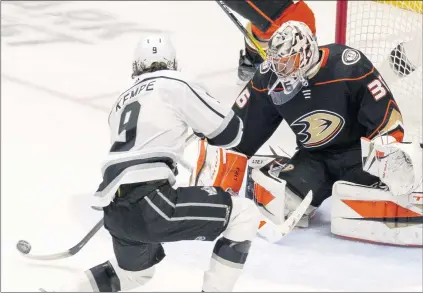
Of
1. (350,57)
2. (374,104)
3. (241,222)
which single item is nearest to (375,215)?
(374,104)

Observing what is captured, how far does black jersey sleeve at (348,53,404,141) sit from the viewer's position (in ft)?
9.91

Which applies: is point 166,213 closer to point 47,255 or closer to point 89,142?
point 47,255

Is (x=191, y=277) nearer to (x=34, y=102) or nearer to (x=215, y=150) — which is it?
(x=215, y=150)

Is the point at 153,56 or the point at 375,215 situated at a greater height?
the point at 153,56

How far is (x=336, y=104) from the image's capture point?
308 cm

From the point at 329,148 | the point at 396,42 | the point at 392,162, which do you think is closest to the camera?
the point at 392,162

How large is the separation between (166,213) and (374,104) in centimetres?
91

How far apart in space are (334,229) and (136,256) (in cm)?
80

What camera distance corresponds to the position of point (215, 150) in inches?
129

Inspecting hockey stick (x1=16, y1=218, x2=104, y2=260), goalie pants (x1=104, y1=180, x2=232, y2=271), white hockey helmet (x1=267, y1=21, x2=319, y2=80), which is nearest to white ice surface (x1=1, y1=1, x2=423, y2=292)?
hockey stick (x1=16, y1=218, x2=104, y2=260)

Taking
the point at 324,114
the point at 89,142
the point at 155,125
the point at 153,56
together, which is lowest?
the point at 89,142

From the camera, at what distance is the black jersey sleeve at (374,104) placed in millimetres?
3020

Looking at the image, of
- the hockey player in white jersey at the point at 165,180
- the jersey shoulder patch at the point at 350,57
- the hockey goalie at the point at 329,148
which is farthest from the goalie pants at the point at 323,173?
the hockey player in white jersey at the point at 165,180

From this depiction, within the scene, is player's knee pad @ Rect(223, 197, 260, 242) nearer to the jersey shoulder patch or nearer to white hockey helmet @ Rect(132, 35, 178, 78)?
white hockey helmet @ Rect(132, 35, 178, 78)
